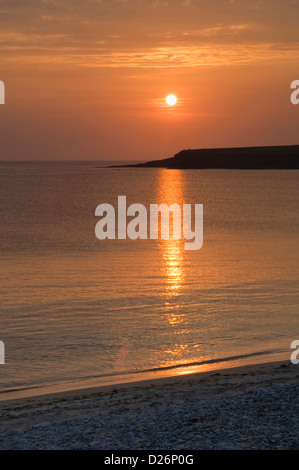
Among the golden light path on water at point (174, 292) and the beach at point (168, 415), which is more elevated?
the golden light path on water at point (174, 292)

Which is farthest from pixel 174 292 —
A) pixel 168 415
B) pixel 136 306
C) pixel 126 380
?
pixel 168 415

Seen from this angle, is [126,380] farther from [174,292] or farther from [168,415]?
[174,292]

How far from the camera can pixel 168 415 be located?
11797 millimetres

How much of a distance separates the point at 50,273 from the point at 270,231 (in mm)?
29366

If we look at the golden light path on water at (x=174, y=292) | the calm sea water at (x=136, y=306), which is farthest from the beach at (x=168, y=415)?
the golden light path on water at (x=174, y=292)

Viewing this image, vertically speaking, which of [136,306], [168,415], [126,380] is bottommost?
[126,380]

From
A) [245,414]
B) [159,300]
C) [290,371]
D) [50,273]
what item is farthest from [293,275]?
[245,414]

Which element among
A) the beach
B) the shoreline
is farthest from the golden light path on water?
the beach

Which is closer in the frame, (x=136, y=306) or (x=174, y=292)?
(x=136, y=306)

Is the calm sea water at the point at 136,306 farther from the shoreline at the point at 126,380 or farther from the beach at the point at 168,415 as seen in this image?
the beach at the point at 168,415

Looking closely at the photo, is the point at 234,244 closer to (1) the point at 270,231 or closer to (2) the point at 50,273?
(1) the point at 270,231

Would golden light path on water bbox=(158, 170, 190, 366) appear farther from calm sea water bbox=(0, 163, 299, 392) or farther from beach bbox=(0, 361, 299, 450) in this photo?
beach bbox=(0, 361, 299, 450)

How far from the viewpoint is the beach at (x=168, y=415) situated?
10445 mm
